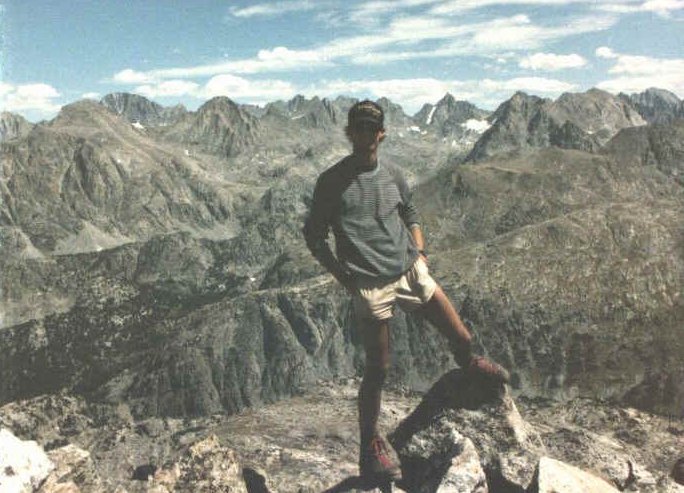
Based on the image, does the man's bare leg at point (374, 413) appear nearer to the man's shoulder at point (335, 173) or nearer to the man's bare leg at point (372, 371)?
the man's bare leg at point (372, 371)

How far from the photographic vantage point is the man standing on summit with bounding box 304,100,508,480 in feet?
37.8

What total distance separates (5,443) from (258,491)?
5780mm

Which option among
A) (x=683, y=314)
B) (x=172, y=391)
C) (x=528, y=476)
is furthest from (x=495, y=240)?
(x=528, y=476)

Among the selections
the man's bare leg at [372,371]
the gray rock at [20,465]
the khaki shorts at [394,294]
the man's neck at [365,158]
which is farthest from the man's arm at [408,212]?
Answer: the gray rock at [20,465]

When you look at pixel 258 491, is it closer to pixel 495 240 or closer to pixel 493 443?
pixel 493 443

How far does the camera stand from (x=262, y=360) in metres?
161

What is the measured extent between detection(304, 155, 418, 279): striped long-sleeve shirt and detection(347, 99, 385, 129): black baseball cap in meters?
0.74

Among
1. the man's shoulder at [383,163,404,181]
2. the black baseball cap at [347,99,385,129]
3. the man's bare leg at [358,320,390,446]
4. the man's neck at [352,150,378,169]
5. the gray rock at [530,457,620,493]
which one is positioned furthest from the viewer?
the man's shoulder at [383,163,404,181]

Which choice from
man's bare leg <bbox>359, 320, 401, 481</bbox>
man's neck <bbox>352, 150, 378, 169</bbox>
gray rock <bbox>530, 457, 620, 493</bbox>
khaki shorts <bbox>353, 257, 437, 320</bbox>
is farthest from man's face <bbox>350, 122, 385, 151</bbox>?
gray rock <bbox>530, 457, 620, 493</bbox>

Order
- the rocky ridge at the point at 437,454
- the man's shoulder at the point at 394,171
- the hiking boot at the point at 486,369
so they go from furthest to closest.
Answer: the hiking boot at the point at 486,369 → the rocky ridge at the point at 437,454 → the man's shoulder at the point at 394,171

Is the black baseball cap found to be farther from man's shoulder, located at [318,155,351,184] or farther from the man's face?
man's shoulder, located at [318,155,351,184]

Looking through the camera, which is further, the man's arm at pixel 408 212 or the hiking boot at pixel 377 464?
the hiking boot at pixel 377 464

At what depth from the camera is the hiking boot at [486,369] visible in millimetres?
13844

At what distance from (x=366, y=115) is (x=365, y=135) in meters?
0.36
